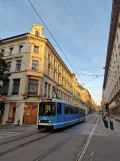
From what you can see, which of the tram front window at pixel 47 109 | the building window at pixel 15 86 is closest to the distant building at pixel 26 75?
the building window at pixel 15 86

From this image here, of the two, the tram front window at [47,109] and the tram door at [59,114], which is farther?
the tram door at [59,114]

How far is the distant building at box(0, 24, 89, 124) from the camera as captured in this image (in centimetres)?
2419

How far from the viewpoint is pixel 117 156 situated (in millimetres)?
6840

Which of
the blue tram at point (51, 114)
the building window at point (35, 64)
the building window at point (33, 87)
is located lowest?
the blue tram at point (51, 114)

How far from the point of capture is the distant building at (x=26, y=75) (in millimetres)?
24188

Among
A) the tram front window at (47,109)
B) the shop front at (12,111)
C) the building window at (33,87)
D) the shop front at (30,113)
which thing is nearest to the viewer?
the tram front window at (47,109)

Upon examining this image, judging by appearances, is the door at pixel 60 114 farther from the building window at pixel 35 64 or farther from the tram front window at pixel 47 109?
the building window at pixel 35 64

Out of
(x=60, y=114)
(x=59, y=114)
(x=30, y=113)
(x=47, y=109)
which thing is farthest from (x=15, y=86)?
(x=59, y=114)

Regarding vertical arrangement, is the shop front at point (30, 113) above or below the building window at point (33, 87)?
below

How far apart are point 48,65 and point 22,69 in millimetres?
5496

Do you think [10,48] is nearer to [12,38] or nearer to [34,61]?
[12,38]

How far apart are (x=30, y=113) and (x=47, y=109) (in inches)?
380

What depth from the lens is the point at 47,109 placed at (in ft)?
50.0

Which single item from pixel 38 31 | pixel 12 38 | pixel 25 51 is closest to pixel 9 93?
pixel 25 51
